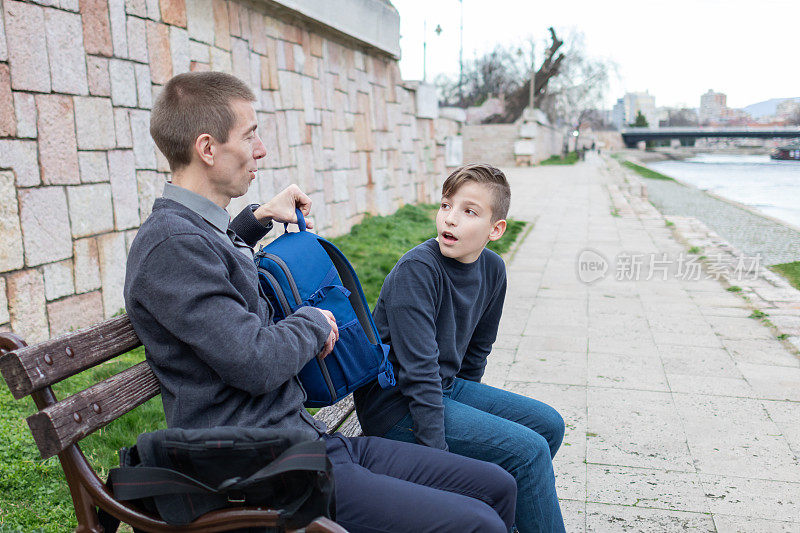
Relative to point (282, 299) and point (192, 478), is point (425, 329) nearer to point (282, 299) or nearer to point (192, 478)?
point (282, 299)

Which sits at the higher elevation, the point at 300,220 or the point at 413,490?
the point at 300,220

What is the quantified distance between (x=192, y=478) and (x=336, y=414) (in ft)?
3.99

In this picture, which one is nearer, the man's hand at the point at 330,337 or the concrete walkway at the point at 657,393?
the man's hand at the point at 330,337

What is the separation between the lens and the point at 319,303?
1.92 m

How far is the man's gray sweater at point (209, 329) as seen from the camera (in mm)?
1554

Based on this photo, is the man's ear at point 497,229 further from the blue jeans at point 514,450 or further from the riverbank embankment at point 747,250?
the riverbank embankment at point 747,250

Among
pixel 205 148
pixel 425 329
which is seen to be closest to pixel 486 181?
pixel 425 329

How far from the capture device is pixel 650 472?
3170 millimetres

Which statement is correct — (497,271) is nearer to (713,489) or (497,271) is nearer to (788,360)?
(713,489)

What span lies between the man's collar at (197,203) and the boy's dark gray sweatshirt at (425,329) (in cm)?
63

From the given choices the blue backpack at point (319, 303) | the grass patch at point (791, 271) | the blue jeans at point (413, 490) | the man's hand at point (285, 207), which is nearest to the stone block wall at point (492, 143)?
the grass patch at point (791, 271)

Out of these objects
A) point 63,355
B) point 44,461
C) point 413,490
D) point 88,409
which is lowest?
point 44,461

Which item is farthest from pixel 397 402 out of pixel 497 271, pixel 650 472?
pixel 650 472

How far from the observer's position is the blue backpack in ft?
6.20
